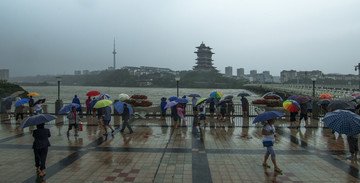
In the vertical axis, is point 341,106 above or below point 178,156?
above

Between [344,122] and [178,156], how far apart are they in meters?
4.77

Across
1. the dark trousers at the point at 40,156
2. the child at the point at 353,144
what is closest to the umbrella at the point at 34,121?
the dark trousers at the point at 40,156

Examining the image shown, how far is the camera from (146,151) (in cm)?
873

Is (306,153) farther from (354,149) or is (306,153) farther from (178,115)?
(178,115)

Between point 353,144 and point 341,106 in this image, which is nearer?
point 353,144

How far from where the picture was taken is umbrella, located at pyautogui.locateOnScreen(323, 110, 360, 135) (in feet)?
20.9

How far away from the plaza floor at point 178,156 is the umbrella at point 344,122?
1209 millimetres

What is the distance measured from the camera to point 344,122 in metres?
6.50

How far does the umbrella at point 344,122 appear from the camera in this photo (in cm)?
638

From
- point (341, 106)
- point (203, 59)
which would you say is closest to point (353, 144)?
point (341, 106)

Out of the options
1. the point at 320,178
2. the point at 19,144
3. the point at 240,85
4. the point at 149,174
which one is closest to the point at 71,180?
the point at 149,174

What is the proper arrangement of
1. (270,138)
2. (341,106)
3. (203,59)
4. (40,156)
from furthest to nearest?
(203,59) → (341,106) → (270,138) → (40,156)

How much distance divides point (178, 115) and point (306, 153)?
5952 mm

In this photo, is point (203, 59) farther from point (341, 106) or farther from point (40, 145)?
Answer: point (40, 145)
